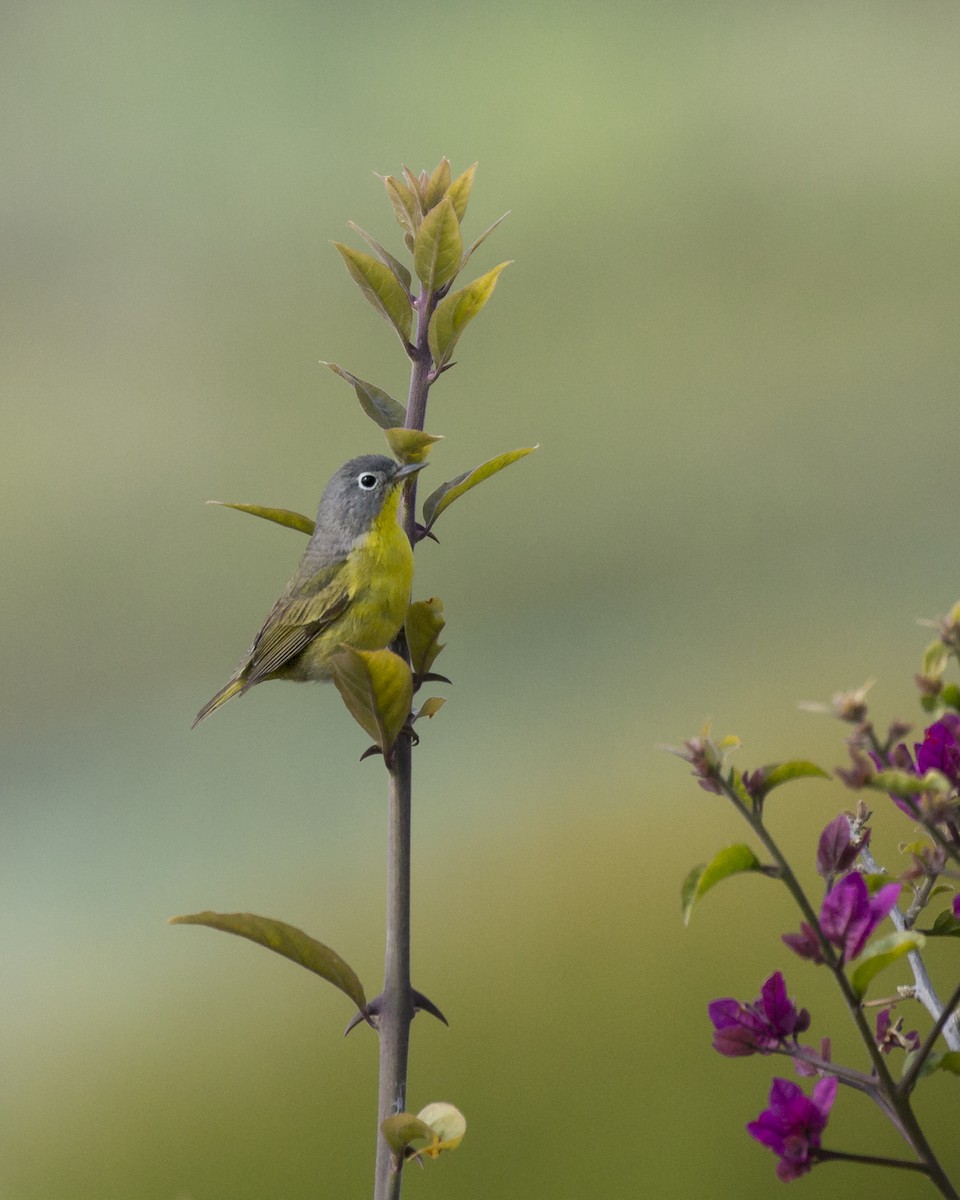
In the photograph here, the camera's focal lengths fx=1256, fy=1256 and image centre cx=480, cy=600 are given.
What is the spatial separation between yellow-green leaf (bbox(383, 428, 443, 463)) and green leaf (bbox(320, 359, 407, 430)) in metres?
0.03

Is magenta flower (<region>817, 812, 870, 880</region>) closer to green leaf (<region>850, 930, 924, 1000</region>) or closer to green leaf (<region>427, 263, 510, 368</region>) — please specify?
green leaf (<region>850, 930, 924, 1000</region>)

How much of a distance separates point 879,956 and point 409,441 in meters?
0.26

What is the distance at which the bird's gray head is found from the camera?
1.10m

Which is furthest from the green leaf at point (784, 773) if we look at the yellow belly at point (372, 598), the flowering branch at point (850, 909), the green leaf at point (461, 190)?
the yellow belly at point (372, 598)

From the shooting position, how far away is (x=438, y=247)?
56cm

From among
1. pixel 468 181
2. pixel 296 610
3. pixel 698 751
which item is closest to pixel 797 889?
pixel 698 751

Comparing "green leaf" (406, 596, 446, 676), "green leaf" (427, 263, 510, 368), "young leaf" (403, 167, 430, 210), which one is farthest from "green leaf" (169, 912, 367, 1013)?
"young leaf" (403, 167, 430, 210)

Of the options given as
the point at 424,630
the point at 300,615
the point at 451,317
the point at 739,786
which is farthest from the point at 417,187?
the point at 300,615

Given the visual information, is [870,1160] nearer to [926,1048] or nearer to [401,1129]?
[926,1048]

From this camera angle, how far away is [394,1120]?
449mm

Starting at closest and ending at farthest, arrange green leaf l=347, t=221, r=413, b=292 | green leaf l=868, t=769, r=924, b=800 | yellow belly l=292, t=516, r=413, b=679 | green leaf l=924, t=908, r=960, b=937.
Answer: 1. green leaf l=868, t=769, r=924, b=800
2. green leaf l=924, t=908, r=960, b=937
3. green leaf l=347, t=221, r=413, b=292
4. yellow belly l=292, t=516, r=413, b=679

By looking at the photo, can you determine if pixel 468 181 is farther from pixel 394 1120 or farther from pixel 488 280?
pixel 394 1120

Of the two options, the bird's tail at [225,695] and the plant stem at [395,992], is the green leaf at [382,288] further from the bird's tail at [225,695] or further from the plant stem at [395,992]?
the bird's tail at [225,695]

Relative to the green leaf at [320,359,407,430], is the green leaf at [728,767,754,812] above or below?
below
